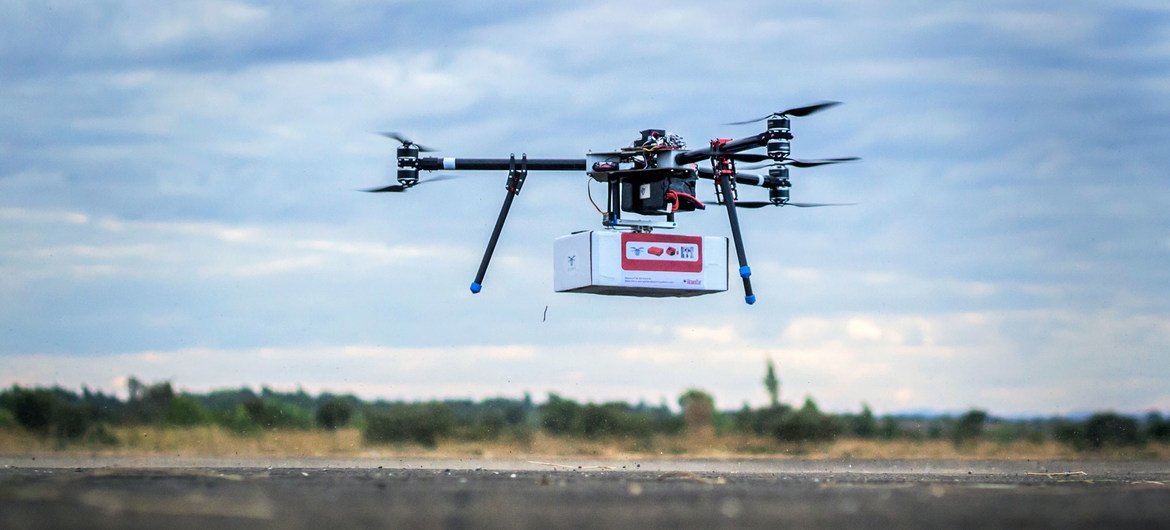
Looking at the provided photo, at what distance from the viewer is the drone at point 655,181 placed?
30.7 metres

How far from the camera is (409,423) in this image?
120 feet

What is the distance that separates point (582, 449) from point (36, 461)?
38.8 feet

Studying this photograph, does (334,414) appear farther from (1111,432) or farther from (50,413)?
(1111,432)

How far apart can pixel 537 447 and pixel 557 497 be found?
14957mm

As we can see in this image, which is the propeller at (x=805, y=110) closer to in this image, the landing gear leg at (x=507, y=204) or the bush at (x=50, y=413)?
the landing gear leg at (x=507, y=204)

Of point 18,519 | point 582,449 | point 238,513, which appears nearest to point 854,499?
point 238,513

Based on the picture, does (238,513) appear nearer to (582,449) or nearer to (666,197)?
(666,197)

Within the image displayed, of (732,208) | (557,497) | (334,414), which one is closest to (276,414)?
(334,414)

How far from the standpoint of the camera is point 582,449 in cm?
3703

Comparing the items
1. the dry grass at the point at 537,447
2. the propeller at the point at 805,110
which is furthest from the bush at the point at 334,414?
the propeller at the point at 805,110

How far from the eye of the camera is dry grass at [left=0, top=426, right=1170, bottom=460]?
34.8 meters

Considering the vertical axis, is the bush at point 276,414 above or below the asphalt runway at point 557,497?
above

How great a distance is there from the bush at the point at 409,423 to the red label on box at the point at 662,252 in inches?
315

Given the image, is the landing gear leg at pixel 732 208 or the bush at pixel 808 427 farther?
the bush at pixel 808 427
